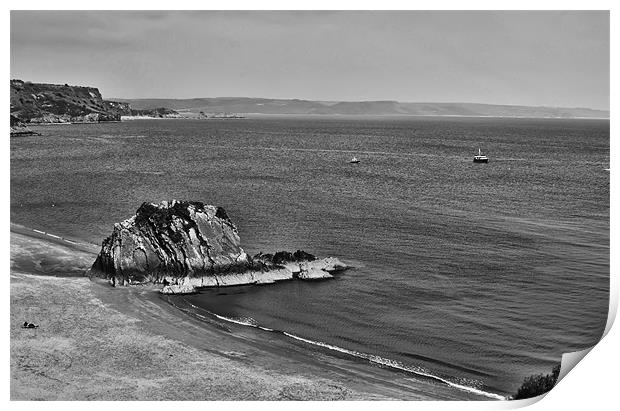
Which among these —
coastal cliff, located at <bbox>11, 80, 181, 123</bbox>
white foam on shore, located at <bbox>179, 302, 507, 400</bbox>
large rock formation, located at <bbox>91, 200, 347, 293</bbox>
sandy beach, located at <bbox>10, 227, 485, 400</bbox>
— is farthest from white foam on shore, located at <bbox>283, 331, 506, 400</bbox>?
coastal cliff, located at <bbox>11, 80, 181, 123</bbox>

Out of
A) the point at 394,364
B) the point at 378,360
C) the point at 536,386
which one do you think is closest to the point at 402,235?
the point at 378,360

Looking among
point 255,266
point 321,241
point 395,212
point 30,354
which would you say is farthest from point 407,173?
point 30,354

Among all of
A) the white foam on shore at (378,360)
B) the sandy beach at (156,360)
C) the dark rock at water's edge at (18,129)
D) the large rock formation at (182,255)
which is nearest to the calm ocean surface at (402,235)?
the white foam on shore at (378,360)

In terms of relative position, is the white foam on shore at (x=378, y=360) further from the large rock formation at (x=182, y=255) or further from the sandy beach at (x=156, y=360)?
the large rock formation at (x=182, y=255)

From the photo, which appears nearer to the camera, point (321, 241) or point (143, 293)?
point (143, 293)

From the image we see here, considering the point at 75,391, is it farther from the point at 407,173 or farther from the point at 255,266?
the point at 407,173

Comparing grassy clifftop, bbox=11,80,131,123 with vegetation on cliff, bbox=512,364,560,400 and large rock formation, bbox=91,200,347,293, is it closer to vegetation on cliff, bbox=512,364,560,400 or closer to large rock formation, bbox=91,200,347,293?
large rock formation, bbox=91,200,347,293
